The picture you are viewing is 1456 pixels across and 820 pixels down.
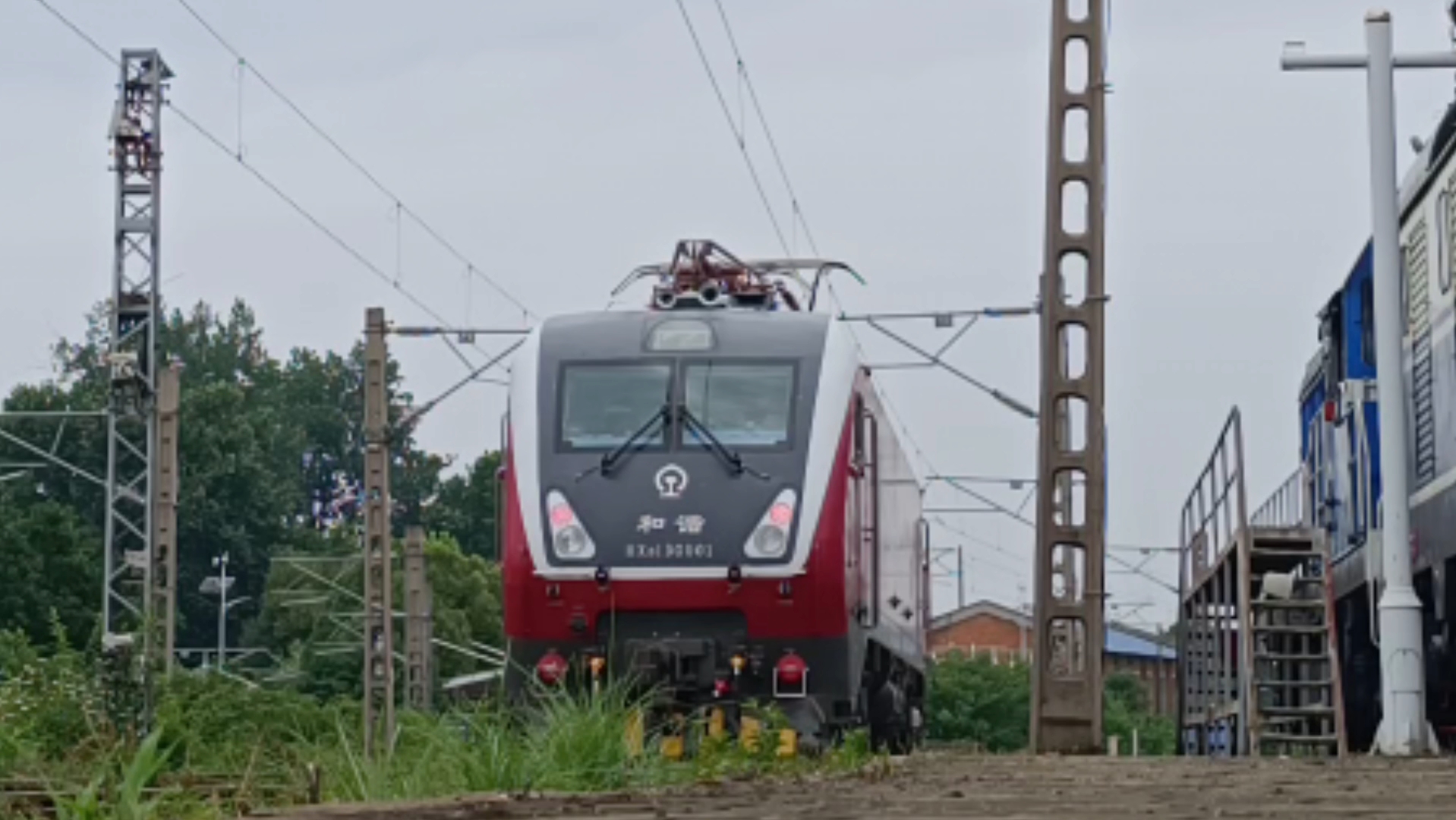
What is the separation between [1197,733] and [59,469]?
54.0m

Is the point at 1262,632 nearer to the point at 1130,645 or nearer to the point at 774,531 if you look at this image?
the point at 774,531

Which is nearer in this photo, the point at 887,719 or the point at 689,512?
the point at 689,512

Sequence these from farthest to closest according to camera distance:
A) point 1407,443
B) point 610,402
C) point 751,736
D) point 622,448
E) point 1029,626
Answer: point 1029,626 < point 1407,443 < point 610,402 < point 622,448 < point 751,736

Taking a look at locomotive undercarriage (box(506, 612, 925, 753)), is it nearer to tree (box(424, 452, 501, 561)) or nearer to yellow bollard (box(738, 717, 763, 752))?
yellow bollard (box(738, 717, 763, 752))

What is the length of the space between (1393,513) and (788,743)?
4361mm

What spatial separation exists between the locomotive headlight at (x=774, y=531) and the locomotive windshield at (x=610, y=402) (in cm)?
88

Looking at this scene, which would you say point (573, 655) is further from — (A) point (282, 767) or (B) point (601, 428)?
(A) point (282, 767)

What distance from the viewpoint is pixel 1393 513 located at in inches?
650

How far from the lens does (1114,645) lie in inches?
4070

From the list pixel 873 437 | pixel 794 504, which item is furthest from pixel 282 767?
pixel 873 437

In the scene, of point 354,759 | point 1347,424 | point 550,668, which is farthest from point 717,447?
point 354,759

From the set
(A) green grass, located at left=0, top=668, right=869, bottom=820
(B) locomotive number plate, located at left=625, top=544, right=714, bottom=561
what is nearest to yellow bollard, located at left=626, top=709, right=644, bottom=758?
(A) green grass, located at left=0, top=668, right=869, bottom=820

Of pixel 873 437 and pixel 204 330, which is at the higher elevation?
pixel 204 330

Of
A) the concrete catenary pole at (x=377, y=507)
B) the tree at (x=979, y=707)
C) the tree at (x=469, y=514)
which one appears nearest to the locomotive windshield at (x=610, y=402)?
the concrete catenary pole at (x=377, y=507)
